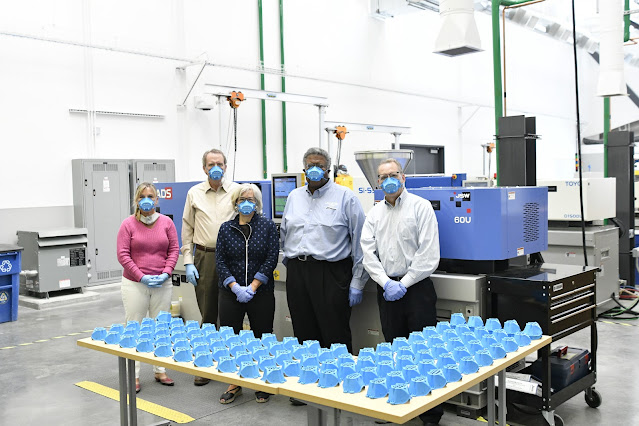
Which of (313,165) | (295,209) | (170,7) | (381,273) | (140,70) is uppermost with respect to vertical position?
(170,7)

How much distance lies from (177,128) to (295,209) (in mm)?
5994

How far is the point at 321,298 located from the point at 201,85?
6245 millimetres

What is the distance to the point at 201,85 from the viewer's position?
29.6ft

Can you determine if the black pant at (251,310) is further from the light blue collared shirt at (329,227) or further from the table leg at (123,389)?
the table leg at (123,389)

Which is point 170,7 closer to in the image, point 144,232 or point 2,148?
point 2,148

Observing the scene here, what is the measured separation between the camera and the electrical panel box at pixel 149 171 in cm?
815

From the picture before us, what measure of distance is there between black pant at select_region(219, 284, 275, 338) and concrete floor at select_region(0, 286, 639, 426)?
1.58 feet

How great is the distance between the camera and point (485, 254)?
10.7 ft

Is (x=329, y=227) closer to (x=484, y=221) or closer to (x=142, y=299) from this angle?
(x=484, y=221)

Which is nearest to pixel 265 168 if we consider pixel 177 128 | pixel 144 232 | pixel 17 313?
pixel 177 128

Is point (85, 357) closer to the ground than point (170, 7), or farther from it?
closer to the ground

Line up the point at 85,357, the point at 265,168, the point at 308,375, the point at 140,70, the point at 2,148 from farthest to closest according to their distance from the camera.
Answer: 1. the point at 265,168
2. the point at 140,70
3. the point at 2,148
4. the point at 85,357
5. the point at 308,375

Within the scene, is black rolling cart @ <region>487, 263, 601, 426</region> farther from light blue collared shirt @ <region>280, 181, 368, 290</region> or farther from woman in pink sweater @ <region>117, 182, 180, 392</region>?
woman in pink sweater @ <region>117, 182, 180, 392</region>

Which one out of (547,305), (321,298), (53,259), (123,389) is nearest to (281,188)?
(321,298)
